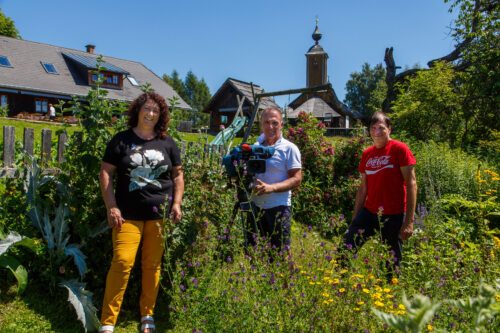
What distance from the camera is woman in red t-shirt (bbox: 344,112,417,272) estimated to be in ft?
10.8

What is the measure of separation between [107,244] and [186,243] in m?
0.62

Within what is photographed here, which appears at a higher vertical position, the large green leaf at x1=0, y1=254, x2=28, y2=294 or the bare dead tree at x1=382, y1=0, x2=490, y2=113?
the bare dead tree at x1=382, y1=0, x2=490, y2=113

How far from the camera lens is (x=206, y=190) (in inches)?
141

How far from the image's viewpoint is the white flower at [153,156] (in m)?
2.96

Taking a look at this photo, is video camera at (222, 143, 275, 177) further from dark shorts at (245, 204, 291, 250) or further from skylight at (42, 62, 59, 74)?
skylight at (42, 62, 59, 74)

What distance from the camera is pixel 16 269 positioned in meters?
3.03

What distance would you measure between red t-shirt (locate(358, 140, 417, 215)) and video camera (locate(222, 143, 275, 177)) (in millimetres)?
915

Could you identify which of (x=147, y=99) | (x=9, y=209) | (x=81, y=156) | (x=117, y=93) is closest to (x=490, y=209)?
(x=147, y=99)

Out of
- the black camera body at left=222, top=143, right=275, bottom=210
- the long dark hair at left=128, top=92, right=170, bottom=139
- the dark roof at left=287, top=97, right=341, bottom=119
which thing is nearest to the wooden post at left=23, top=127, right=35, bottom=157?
the long dark hair at left=128, top=92, right=170, bottom=139

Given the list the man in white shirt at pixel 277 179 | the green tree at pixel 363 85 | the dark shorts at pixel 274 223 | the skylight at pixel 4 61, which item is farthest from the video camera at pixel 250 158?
the green tree at pixel 363 85

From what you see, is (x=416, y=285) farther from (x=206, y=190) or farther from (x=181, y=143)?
(x=181, y=143)

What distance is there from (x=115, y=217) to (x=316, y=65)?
136ft

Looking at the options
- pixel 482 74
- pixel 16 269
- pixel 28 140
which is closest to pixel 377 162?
pixel 16 269

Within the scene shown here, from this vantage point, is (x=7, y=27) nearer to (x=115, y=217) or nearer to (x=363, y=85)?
(x=115, y=217)
